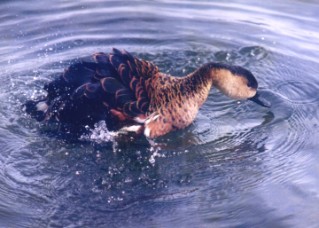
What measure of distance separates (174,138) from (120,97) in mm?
771

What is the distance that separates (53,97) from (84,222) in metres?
1.77

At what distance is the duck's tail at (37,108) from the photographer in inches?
263

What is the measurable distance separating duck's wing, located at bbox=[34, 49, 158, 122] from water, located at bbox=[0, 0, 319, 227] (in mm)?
289

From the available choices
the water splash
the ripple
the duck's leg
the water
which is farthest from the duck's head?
the water splash

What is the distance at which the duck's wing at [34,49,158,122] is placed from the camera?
20.8ft

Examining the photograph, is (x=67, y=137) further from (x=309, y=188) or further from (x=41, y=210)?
(x=309, y=188)

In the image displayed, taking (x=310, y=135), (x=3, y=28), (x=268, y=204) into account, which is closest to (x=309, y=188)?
(x=268, y=204)

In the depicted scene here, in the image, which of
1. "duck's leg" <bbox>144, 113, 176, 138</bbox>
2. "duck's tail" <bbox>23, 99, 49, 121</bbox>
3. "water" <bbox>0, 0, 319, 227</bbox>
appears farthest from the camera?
"duck's tail" <bbox>23, 99, 49, 121</bbox>

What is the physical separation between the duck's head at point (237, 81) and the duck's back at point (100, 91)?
96 cm

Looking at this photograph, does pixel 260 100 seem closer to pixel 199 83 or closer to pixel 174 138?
pixel 199 83

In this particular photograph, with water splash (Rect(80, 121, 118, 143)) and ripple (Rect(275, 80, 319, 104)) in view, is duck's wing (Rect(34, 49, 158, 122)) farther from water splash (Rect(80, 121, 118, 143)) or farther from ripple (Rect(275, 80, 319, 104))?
ripple (Rect(275, 80, 319, 104))

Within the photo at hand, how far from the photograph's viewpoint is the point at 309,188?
19.3 feet

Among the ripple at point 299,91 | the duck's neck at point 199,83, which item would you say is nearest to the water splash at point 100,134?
the duck's neck at point 199,83

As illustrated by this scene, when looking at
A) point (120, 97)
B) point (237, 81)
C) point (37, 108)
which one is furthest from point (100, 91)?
point (237, 81)
